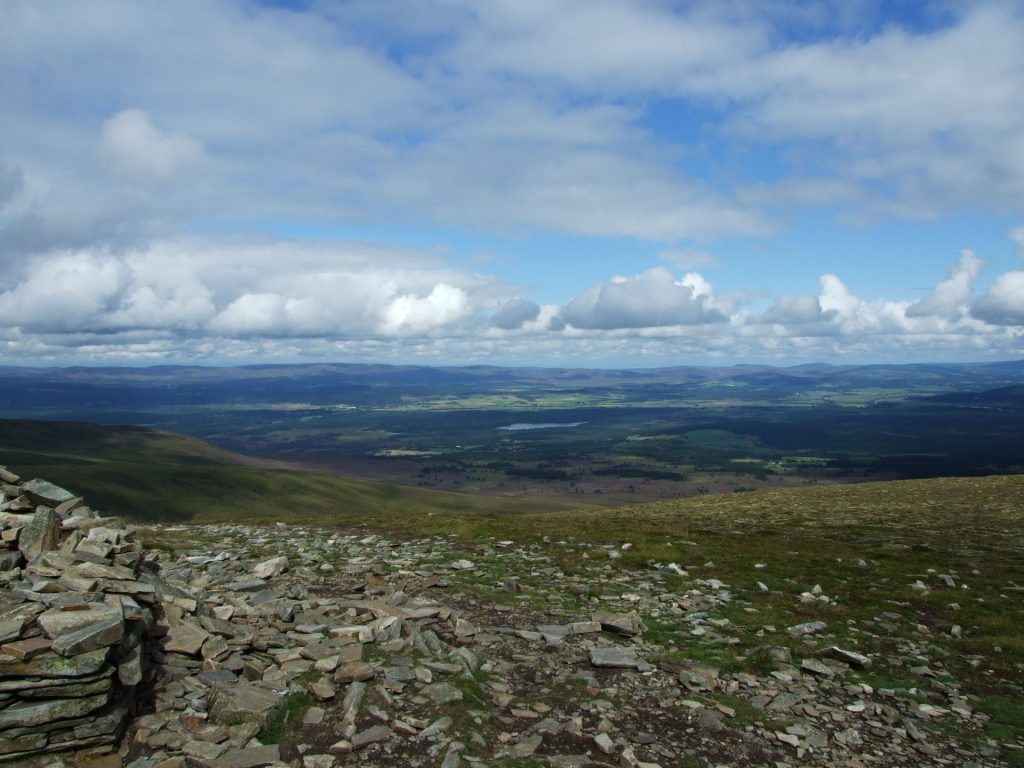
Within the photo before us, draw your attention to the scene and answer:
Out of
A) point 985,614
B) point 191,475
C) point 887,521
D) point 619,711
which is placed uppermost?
point 619,711

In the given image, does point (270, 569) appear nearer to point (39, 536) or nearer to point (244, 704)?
point (39, 536)

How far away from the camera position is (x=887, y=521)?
36188 mm

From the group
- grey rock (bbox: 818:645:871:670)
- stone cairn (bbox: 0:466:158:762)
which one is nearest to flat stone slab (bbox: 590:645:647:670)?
grey rock (bbox: 818:645:871:670)

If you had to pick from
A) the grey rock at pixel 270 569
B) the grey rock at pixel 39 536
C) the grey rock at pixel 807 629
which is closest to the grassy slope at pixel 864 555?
the grey rock at pixel 807 629

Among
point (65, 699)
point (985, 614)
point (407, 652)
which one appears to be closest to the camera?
point (65, 699)

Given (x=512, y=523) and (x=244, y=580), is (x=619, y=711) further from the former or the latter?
(x=512, y=523)

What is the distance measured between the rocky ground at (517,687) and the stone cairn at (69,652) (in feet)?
2.17

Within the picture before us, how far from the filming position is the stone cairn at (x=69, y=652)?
9039 millimetres

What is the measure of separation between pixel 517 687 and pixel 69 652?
7659mm

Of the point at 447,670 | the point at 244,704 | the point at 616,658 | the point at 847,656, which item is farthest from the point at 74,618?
the point at 847,656

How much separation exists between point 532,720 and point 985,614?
1527cm

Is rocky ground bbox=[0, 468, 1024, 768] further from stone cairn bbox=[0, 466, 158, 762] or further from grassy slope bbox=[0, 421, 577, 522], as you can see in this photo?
grassy slope bbox=[0, 421, 577, 522]

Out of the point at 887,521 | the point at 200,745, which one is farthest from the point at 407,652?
the point at 887,521

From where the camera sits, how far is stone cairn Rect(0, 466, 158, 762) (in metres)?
9.04
